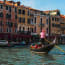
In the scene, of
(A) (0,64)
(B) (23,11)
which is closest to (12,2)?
(B) (23,11)

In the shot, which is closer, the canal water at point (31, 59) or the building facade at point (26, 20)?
the canal water at point (31, 59)

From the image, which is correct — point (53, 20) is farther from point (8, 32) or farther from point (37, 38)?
point (8, 32)

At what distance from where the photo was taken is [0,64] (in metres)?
16.8

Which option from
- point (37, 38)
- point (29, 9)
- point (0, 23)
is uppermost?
point (29, 9)

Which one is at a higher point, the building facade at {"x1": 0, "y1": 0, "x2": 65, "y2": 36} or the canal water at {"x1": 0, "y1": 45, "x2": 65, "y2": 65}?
the building facade at {"x1": 0, "y1": 0, "x2": 65, "y2": 36}

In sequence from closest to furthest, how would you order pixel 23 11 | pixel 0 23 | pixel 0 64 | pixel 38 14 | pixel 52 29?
pixel 0 64 < pixel 0 23 < pixel 23 11 < pixel 38 14 < pixel 52 29

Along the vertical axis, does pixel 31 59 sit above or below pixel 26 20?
below

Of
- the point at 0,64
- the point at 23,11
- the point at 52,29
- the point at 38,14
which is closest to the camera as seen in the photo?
the point at 0,64

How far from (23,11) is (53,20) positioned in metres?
12.4

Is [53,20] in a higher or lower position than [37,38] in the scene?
higher

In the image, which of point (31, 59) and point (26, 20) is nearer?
point (31, 59)

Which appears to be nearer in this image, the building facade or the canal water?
the canal water

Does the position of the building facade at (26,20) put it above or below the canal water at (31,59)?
above

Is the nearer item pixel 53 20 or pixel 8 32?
pixel 8 32
